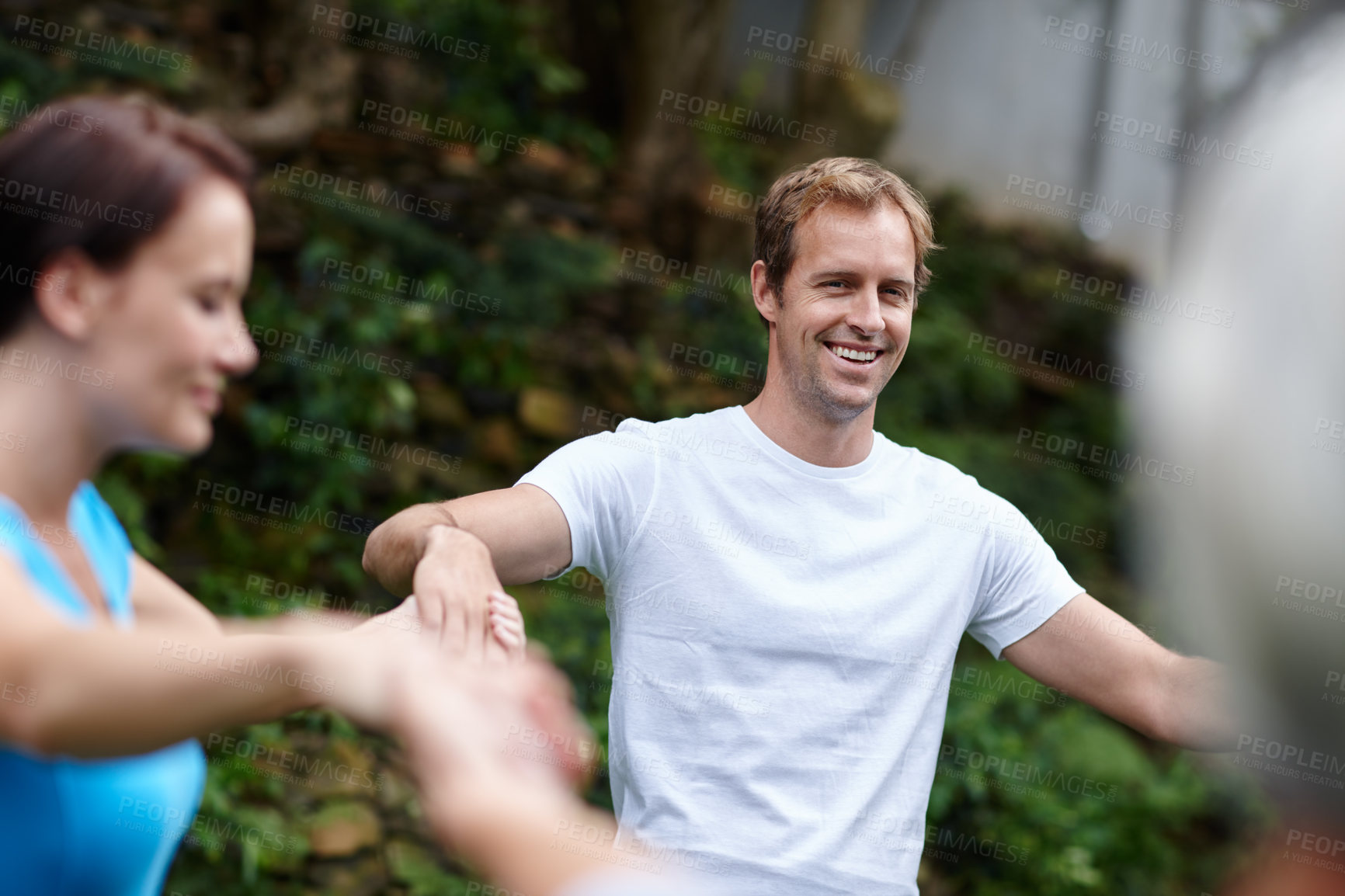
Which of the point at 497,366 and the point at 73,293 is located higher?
the point at 497,366

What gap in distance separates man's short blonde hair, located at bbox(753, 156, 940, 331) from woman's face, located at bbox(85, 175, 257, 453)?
53.7 inches

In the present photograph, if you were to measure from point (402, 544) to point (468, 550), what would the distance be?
19 centimetres

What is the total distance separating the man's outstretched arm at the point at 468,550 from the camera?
1.66m

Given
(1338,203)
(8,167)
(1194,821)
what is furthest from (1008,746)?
(8,167)

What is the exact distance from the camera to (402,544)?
6.58 feet

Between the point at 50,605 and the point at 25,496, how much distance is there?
22 cm

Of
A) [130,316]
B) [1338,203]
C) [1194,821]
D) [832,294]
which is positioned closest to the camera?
[1338,203]

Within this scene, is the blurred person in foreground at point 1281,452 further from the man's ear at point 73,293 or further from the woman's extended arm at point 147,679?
the man's ear at point 73,293

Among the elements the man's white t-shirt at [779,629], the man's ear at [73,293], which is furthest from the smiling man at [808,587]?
the man's ear at [73,293]

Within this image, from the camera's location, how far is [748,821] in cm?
210

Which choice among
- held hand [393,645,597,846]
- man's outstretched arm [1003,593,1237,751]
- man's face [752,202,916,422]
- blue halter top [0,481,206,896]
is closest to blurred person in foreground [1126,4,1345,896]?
held hand [393,645,597,846]

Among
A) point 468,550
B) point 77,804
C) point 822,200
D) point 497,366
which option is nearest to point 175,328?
point 77,804

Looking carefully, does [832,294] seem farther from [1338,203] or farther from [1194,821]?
[1194,821]

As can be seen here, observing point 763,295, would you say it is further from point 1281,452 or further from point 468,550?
point 1281,452
